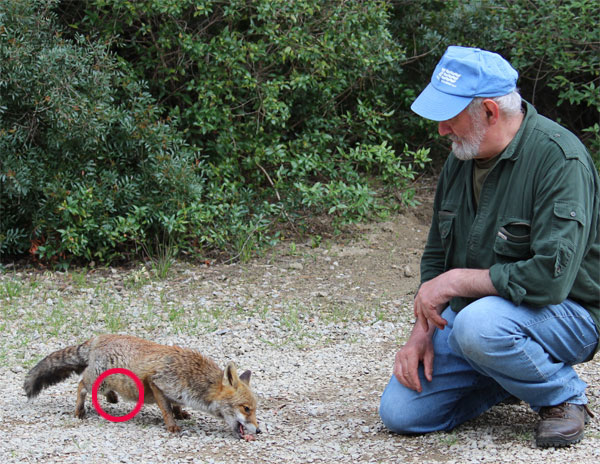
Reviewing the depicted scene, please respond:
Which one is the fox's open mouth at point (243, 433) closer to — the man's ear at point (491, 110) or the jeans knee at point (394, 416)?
the jeans knee at point (394, 416)

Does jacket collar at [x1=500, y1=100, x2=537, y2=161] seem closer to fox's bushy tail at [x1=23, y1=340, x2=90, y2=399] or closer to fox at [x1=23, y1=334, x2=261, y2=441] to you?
fox at [x1=23, y1=334, x2=261, y2=441]

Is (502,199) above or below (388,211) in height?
above

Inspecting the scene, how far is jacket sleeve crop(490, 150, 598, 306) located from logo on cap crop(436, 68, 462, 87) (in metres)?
0.69

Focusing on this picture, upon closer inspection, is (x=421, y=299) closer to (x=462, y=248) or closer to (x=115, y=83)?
(x=462, y=248)

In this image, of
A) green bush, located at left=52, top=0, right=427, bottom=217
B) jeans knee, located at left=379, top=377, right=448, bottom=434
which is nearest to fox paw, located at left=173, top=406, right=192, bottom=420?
jeans knee, located at left=379, top=377, right=448, bottom=434

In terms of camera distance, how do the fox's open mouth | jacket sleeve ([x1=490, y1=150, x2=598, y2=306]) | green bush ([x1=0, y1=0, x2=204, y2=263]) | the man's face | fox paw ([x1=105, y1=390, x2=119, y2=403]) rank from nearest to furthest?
jacket sleeve ([x1=490, y1=150, x2=598, y2=306]) → the man's face → the fox's open mouth → fox paw ([x1=105, y1=390, x2=119, y2=403]) → green bush ([x1=0, y1=0, x2=204, y2=263])

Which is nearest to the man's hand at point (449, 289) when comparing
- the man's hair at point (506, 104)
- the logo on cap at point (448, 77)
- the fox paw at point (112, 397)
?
the man's hair at point (506, 104)

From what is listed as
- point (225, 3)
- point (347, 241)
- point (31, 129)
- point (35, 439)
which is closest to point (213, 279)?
point (347, 241)

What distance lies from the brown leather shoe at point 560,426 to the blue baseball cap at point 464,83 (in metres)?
1.68

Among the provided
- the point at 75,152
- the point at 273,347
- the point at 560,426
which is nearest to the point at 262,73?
the point at 75,152

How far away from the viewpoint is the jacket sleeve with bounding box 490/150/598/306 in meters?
3.84

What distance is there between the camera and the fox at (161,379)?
461 cm

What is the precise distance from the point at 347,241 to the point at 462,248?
4559 mm

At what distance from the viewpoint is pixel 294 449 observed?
14.3 ft
